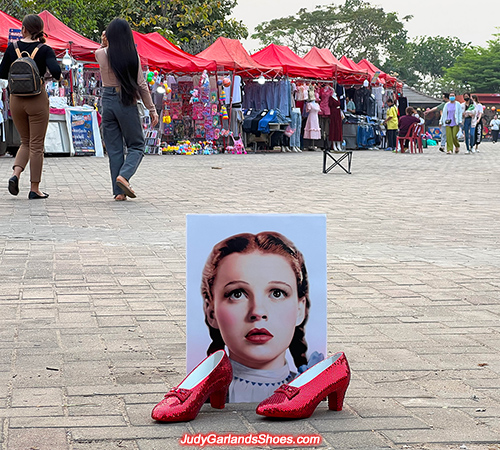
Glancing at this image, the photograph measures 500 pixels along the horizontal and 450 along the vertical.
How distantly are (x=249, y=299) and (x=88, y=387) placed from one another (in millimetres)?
729

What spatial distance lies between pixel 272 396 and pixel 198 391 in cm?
25

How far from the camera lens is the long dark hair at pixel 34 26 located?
9.13m

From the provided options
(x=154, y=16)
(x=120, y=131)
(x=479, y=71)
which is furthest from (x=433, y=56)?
(x=120, y=131)

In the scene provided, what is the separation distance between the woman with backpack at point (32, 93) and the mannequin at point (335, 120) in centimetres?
1820

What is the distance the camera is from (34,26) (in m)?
9.19

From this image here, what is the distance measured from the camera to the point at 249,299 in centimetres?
288

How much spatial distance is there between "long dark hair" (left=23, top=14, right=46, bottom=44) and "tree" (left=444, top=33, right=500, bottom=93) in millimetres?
71517

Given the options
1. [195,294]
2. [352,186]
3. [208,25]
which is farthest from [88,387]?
[208,25]

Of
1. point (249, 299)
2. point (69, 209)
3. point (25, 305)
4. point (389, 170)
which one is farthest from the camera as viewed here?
point (389, 170)

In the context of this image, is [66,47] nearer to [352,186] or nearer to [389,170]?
[389,170]

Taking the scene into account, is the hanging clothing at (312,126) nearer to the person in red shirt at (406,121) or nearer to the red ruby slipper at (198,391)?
the person in red shirt at (406,121)

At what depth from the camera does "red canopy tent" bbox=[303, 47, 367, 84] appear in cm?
2684

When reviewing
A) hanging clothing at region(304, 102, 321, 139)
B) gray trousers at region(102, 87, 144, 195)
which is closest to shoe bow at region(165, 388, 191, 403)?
gray trousers at region(102, 87, 144, 195)

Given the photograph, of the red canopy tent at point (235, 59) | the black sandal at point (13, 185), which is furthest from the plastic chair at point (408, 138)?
the black sandal at point (13, 185)
